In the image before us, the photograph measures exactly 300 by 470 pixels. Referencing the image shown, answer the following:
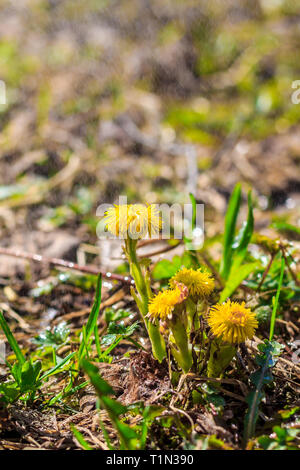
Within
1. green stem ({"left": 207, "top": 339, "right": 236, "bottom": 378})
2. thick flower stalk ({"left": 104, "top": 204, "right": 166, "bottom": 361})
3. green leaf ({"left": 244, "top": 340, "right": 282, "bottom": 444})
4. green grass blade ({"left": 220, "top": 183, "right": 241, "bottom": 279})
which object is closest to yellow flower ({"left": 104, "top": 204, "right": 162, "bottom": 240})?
thick flower stalk ({"left": 104, "top": 204, "right": 166, "bottom": 361})

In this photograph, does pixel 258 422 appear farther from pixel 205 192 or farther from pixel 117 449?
pixel 205 192

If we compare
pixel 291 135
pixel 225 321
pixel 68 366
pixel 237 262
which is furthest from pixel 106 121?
pixel 225 321

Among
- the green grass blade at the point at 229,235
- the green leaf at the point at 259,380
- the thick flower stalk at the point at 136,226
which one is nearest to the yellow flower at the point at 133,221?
the thick flower stalk at the point at 136,226

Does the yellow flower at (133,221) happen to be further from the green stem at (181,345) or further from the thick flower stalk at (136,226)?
the green stem at (181,345)

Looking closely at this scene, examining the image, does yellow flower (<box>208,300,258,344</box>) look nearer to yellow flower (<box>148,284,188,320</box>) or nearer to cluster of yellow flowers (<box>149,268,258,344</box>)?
cluster of yellow flowers (<box>149,268,258,344</box>)

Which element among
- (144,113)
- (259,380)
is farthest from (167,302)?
(144,113)
